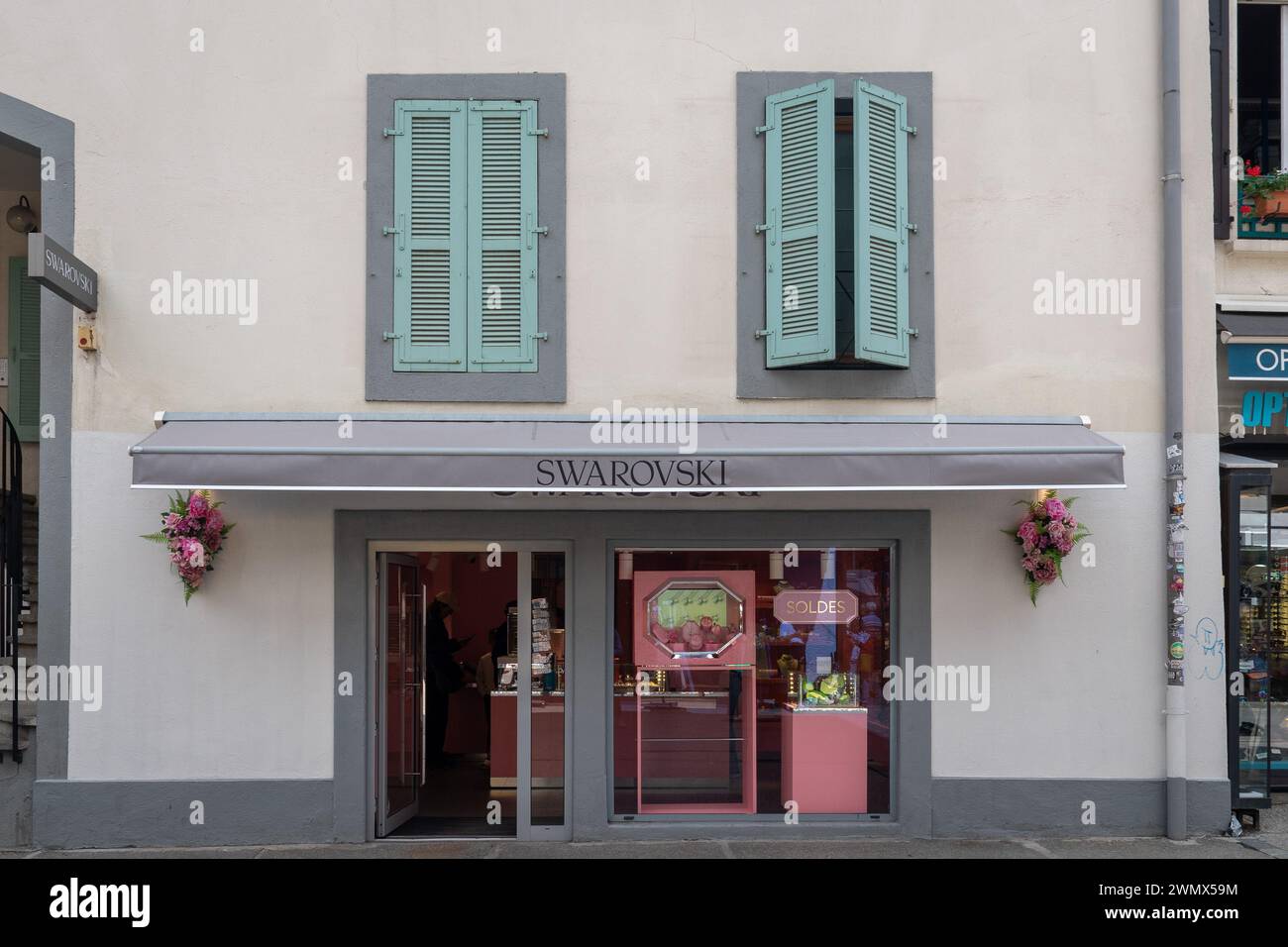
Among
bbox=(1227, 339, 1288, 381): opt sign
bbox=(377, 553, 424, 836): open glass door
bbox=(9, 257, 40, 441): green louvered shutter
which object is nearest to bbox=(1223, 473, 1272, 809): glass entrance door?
bbox=(1227, 339, 1288, 381): opt sign

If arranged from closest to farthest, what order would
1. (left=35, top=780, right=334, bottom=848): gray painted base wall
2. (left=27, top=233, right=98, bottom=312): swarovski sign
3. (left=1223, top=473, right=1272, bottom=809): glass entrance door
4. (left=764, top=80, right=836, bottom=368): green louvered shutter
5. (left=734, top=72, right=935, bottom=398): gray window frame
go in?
(left=27, top=233, right=98, bottom=312): swarovski sign, (left=35, top=780, right=334, bottom=848): gray painted base wall, (left=764, top=80, right=836, bottom=368): green louvered shutter, (left=734, top=72, right=935, bottom=398): gray window frame, (left=1223, top=473, right=1272, bottom=809): glass entrance door

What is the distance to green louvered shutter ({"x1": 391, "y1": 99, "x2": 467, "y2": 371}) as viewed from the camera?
313 inches

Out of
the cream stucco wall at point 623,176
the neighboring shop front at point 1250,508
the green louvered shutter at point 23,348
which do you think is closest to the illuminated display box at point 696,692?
the cream stucco wall at point 623,176

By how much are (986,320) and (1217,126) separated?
8.52 ft

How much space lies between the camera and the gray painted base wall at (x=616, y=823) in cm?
766

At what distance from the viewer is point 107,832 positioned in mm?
7664

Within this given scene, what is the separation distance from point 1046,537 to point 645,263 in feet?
11.8

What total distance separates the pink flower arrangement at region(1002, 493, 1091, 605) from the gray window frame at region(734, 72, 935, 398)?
3.86 ft

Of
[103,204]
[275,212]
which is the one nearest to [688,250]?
[275,212]

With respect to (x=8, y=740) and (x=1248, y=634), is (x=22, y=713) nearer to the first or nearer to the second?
(x=8, y=740)

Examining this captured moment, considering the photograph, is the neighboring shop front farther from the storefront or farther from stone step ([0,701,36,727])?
stone step ([0,701,36,727])

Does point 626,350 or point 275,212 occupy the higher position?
point 275,212

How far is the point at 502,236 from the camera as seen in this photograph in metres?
8.00

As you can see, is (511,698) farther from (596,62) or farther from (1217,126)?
(1217,126)
